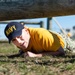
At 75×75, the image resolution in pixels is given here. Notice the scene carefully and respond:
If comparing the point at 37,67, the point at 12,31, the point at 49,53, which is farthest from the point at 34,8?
the point at 37,67

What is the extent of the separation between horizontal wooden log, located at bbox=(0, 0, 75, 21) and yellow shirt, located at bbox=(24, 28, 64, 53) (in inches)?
11.7

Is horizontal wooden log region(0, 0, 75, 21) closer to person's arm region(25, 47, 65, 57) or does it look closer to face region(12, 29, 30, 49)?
face region(12, 29, 30, 49)

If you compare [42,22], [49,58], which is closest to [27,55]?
[49,58]

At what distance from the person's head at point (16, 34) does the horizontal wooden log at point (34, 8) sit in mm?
235

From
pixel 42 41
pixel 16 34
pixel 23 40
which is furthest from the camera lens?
pixel 42 41

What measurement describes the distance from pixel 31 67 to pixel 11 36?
87cm

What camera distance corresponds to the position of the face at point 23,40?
5015mm

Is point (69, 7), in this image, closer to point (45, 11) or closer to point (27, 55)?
point (45, 11)

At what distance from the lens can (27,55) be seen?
5199 millimetres

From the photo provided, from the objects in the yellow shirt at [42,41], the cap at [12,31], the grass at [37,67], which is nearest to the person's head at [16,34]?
the cap at [12,31]

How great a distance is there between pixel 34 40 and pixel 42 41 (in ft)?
0.39

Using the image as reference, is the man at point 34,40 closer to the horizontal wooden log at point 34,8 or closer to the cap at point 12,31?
the cap at point 12,31

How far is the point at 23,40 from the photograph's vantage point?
5074 millimetres

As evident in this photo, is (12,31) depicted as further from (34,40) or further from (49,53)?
(49,53)
